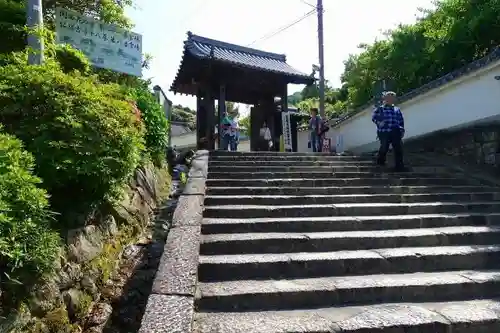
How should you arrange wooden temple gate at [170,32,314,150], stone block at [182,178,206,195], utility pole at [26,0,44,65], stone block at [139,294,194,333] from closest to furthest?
stone block at [139,294,194,333], utility pole at [26,0,44,65], stone block at [182,178,206,195], wooden temple gate at [170,32,314,150]

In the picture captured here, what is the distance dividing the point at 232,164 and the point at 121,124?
3.52 m

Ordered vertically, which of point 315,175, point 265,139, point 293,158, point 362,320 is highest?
point 265,139

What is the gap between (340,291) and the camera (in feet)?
11.0

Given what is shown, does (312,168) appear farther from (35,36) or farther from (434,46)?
(434,46)

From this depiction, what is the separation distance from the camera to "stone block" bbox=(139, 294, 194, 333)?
8.32 feet

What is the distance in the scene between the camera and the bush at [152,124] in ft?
23.0

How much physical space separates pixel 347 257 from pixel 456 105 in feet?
18.5

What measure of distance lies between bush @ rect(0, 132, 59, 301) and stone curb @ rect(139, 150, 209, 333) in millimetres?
885

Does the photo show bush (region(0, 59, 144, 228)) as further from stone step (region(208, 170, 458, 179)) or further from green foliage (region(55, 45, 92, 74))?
stone step (region(208, 170, 458, 179))

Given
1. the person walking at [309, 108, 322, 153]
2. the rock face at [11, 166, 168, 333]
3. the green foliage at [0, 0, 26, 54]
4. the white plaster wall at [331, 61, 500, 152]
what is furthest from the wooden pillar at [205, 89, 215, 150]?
the rock face at [11, 166, 168, 333]

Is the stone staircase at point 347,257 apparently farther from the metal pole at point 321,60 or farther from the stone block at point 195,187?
the metal pole at point 321,60

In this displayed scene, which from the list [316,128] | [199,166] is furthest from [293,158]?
[316,128]

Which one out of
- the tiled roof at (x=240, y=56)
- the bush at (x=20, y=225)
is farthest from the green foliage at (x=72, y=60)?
the tiled roof at (x=240, y=56)

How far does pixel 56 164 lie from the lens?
3.39 meters
